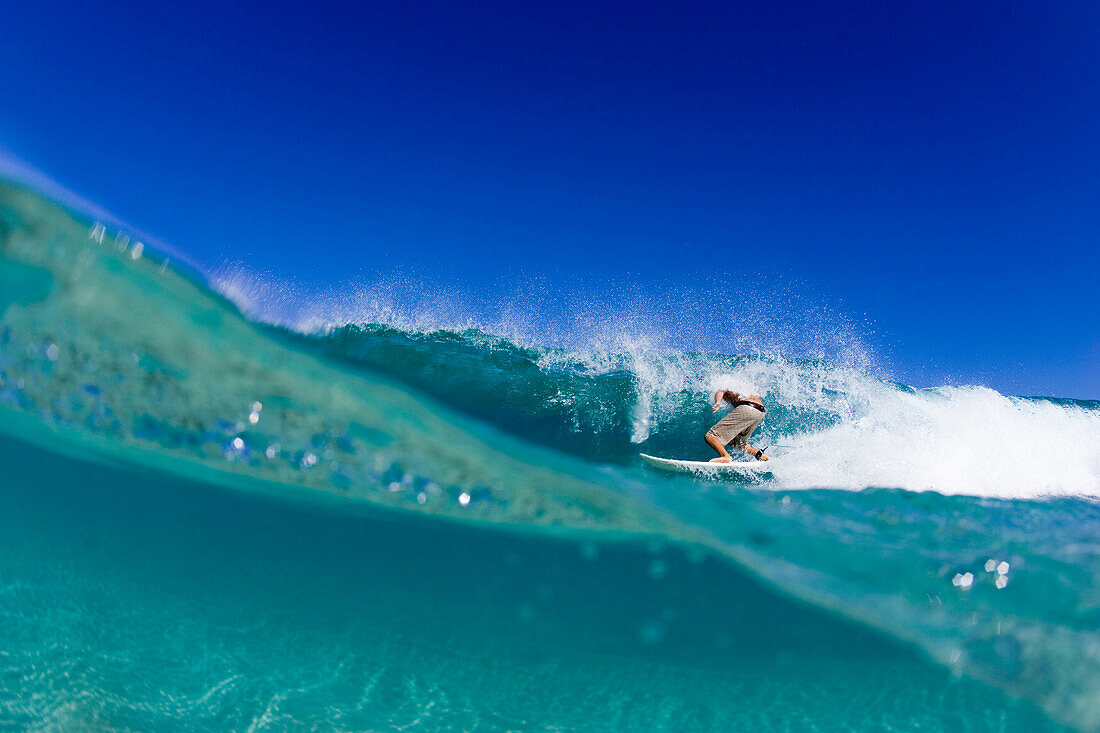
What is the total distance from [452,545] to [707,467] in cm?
492

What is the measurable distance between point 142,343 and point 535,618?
752 centimetres

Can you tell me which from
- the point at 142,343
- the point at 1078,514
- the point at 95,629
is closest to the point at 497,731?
the point at 95,629

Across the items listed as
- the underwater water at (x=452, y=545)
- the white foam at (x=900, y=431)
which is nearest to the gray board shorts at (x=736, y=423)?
the underwater water at (x=452, y=545)

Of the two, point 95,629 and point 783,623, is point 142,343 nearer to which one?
point 95,629

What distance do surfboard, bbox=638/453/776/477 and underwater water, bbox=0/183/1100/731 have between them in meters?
0.34

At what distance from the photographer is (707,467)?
8867mm

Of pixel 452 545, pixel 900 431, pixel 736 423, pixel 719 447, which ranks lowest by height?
pixel 452 545

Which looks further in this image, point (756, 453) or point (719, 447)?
point (756, 453)

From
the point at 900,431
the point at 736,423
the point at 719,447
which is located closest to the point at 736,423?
the point at 736,423

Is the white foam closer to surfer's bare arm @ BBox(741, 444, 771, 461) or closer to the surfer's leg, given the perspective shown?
surfer's bare arm @ BBox(741, 444, 771, 461)

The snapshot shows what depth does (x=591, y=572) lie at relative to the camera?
1006cm

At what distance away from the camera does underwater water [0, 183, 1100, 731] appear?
6.36m

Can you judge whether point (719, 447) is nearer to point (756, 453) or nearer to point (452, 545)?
point (756, 453)

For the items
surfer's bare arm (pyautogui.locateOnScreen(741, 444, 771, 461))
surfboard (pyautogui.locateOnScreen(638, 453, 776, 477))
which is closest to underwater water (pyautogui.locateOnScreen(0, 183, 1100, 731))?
surfboard (pyautogui.locateOnScreen(638, 453, 776, 477))
